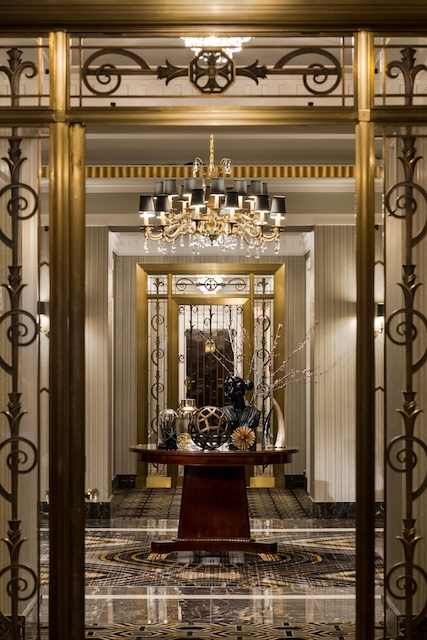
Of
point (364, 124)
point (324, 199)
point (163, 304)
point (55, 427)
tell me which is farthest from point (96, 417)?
point (364, 124)

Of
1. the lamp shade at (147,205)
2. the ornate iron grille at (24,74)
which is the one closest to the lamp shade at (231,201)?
the lamp shade at (147,205)

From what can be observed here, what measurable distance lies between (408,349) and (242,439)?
335 cm

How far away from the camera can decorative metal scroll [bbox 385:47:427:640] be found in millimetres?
3279

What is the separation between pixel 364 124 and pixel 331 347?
540 centimetres

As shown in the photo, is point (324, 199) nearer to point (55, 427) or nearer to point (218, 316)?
point (218, 316)

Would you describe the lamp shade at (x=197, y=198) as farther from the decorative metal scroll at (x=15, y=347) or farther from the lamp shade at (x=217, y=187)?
the decorative metal scroll at (x=15, y=347)

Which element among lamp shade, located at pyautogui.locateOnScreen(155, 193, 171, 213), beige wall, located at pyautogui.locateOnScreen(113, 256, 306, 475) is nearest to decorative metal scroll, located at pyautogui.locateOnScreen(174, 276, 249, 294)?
beige wall, located at pyautogui.locateOnScreen(113, 256, 306, 475)

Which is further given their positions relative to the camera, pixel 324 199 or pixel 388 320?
pixel 324 199

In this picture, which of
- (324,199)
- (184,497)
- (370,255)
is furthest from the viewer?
(324,199)

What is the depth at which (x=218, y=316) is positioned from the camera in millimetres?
10500

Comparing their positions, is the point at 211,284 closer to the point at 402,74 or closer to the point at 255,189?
the point at 255,189

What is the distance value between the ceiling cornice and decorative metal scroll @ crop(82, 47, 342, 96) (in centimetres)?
11

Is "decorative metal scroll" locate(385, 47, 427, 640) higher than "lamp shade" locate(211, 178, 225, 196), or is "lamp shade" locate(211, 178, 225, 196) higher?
"lamp shade" locate(211, 178, 225, 196)

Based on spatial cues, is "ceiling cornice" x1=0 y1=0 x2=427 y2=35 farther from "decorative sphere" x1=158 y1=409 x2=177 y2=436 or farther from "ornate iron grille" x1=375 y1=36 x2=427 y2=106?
"decorative sphere" x1=158 y1=409 x2=177 y2=436
